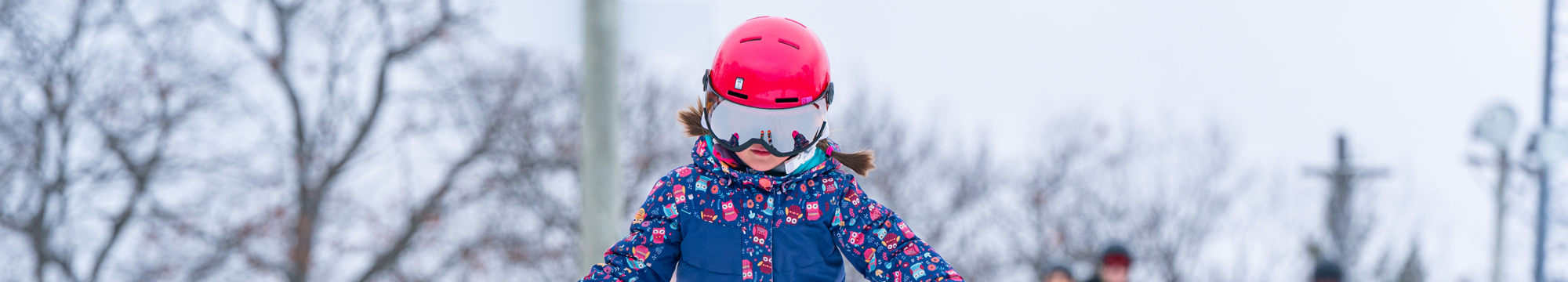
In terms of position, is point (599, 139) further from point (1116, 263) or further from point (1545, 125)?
point (1545, 125)

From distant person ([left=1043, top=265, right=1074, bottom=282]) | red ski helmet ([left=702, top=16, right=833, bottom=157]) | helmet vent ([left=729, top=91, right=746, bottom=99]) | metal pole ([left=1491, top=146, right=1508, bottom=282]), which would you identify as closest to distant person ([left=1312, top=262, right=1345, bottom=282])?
distant person ([left=1043, top=265, right=1074, bottom=282])

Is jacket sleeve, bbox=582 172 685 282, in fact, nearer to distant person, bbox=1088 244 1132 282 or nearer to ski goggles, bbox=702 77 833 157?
ski goggles, bbox=702 77 833 157

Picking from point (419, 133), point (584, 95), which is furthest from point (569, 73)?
point (584, 95)

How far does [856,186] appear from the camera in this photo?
2020 millimetres

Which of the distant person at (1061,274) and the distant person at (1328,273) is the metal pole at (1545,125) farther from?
the distant person at (1061,274)

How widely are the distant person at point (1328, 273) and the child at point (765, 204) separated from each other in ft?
12.1

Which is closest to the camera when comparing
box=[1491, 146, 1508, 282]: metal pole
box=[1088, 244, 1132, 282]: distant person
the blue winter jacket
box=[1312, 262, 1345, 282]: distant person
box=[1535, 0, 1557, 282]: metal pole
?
the blue winter jacket

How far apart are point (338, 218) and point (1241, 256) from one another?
16.1 m

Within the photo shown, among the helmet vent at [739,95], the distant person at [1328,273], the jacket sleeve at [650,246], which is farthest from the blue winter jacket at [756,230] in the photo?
the distant person at [1328,273]

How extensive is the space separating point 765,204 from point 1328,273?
387cm

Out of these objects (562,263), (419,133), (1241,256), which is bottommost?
(1241,256)

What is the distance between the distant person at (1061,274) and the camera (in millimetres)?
5141

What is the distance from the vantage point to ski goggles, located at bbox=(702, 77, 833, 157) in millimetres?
1850

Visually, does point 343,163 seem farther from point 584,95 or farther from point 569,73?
point 584,95
